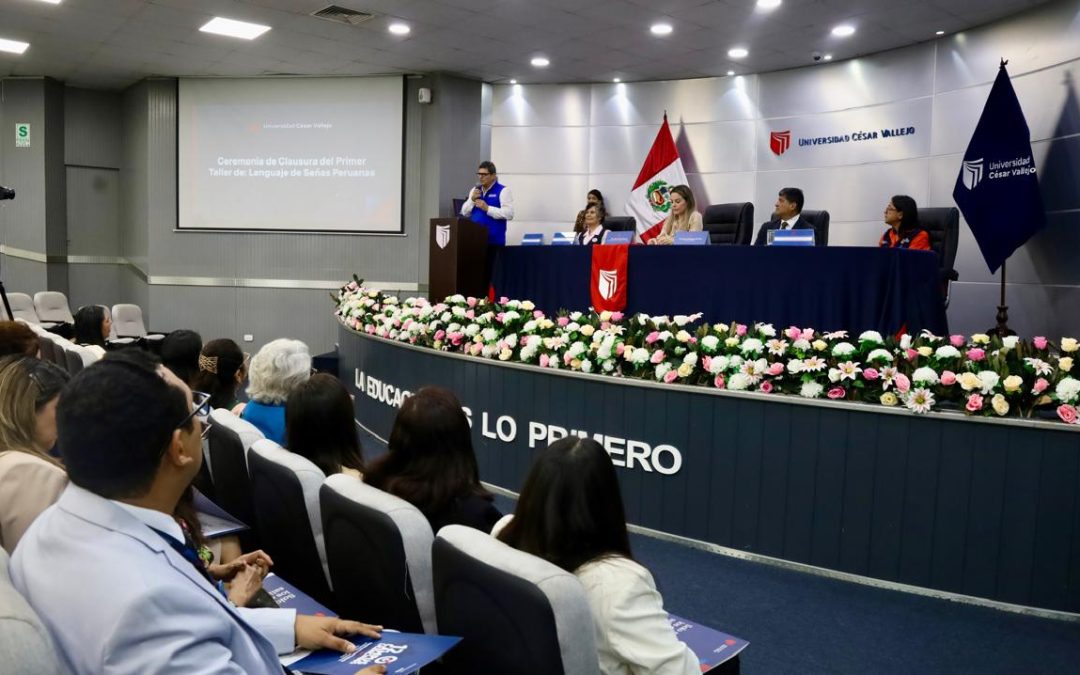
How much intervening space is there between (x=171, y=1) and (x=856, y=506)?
22.2 feet

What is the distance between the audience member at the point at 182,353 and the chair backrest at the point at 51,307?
734 centimetres

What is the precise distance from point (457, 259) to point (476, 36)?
2.70 meters

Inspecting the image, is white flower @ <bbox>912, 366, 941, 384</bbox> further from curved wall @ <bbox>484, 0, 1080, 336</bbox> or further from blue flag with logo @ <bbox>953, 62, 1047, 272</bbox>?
blue flag with logo @ <bbox>953, 62, 1047, 272</bbox>

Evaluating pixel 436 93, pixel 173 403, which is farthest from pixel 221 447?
pixel 436 93

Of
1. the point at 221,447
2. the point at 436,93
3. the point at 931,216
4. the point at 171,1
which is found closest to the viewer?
the point at 221,447

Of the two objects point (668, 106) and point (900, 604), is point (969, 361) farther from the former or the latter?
point (668, 106)

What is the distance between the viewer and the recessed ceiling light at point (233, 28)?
25.3 feet

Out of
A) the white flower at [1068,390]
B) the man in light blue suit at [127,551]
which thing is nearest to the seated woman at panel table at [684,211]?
the white flower at [1068,390]

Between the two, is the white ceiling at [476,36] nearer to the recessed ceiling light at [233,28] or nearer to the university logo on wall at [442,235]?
the recessed ceiling light at [233,28]

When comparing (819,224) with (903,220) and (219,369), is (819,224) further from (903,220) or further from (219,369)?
(219,369)

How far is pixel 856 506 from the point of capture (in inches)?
141

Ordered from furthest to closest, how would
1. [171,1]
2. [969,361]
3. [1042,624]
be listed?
[171,1] < [969,361] < [1042,624]

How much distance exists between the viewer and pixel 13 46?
879cm

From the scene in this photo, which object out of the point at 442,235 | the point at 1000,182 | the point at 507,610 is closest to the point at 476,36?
the point at 442,235
